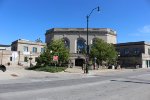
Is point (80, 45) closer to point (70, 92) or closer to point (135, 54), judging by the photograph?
point (135, 54)

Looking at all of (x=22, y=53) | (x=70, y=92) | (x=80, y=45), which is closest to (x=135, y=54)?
(x=80, y=45)

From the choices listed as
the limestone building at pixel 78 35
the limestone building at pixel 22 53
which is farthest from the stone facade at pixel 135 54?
the limestone building at pixel 22 53

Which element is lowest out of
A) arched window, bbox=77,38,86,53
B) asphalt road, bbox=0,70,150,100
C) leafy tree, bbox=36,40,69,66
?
asphalt road, bbox=0,70,150,100

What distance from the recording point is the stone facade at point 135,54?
83062mm

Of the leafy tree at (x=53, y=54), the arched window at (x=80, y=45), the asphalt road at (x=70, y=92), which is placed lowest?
the asphalt road at (x=70, y=92)

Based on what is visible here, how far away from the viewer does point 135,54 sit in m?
86.5

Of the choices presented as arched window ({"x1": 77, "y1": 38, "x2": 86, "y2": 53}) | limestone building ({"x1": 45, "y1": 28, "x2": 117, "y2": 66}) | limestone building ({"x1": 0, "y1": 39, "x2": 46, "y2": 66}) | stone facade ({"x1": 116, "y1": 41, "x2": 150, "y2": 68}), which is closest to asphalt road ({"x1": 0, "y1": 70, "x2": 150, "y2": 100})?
limestone building ({"x1": 0, "y1": 39, "x2": 46, "y2": 66})

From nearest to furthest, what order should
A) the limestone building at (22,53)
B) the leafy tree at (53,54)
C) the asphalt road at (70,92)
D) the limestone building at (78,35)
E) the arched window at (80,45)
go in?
the asphalt road at (70,92) → the leafy tree at (53,54) → the limestone building at (22,53) → the limestone building at (78,35) → the arched window at (80,45)

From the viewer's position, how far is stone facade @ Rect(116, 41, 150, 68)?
3270 inches

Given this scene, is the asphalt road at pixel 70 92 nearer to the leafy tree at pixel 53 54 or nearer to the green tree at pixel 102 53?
the leafy tree at pixel 53 54

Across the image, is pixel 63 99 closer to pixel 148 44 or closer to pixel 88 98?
pixel 88 98

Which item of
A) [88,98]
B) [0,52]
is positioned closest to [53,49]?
[0,52]

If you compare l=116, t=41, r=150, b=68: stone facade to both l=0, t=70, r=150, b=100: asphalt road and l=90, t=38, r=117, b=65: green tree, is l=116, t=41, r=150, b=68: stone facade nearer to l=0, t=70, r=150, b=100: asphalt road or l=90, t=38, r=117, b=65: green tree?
l=90, t=38, r=117, b=65: green tree

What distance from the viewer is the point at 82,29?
314ft
